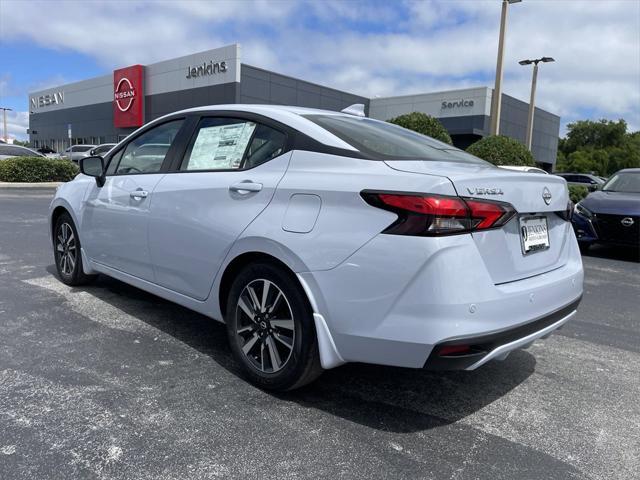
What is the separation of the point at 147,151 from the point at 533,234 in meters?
2.84

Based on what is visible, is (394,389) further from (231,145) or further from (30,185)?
(30,185)

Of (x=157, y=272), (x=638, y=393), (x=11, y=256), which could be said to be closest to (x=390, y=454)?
(x=638, y=393)

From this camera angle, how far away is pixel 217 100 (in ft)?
104

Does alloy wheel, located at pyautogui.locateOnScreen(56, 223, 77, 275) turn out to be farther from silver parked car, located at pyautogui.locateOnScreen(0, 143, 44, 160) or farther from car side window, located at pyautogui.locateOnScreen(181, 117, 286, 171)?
silver parked car, located at pyautogui.locateOnScreen(0, 143, 44, 160)

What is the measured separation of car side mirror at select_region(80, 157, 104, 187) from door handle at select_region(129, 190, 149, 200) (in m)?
0.65

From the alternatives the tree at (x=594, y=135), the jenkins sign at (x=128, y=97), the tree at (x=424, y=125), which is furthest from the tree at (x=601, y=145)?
the tree at (x=424, y=125)

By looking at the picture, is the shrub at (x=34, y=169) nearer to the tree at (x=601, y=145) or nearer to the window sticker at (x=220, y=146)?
the window sticker at (x=220, y=146)

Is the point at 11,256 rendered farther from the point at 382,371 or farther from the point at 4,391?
the point at 382,371

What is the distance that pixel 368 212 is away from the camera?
8.16 feet

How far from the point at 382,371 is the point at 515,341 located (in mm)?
1047

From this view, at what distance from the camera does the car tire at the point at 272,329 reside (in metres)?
2.74

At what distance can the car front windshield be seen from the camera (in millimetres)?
8839

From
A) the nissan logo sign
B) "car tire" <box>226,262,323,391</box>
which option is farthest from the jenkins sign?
"car tire" <box>226,262,323,391</box>

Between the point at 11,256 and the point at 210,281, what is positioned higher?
the point at 210,281
